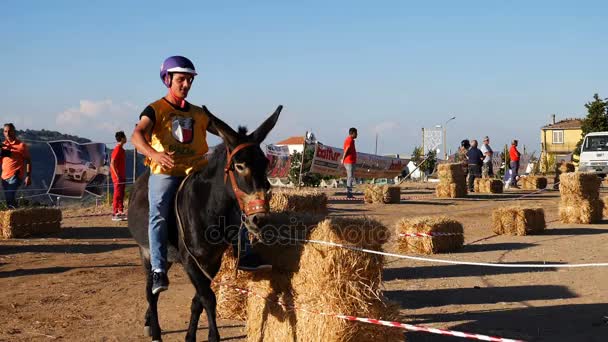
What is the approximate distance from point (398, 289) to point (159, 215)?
427cm

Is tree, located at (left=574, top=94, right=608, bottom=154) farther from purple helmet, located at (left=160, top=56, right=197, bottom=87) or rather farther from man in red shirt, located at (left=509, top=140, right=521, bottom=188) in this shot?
purple helmet, located at (left=160, top=56, right=197, bottom=87)

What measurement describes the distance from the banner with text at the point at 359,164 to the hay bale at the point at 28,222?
15.1 m

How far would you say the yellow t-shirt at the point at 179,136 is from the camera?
21.2 feet

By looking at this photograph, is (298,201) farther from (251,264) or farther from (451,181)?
(451,181)

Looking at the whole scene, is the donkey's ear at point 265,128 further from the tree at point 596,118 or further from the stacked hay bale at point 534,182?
the tree at point 596,118

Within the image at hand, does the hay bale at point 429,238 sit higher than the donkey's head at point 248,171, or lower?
lower

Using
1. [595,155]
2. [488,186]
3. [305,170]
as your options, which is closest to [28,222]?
[305,170]

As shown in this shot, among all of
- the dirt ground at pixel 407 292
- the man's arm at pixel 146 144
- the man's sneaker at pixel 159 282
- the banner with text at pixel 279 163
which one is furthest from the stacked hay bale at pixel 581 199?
the banner with text at pixel 279 163

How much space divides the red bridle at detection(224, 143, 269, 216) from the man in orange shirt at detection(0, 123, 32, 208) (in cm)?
1160

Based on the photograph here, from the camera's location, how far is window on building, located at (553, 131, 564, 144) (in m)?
99.5

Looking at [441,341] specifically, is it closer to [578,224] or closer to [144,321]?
[144,321]

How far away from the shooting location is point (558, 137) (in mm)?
100000

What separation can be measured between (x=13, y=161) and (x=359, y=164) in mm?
19804

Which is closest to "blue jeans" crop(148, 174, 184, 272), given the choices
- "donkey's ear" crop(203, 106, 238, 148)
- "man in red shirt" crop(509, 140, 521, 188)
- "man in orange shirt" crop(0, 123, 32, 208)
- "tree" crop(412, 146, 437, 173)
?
"donkey's ear" crop(203, 106, 238, 148)
